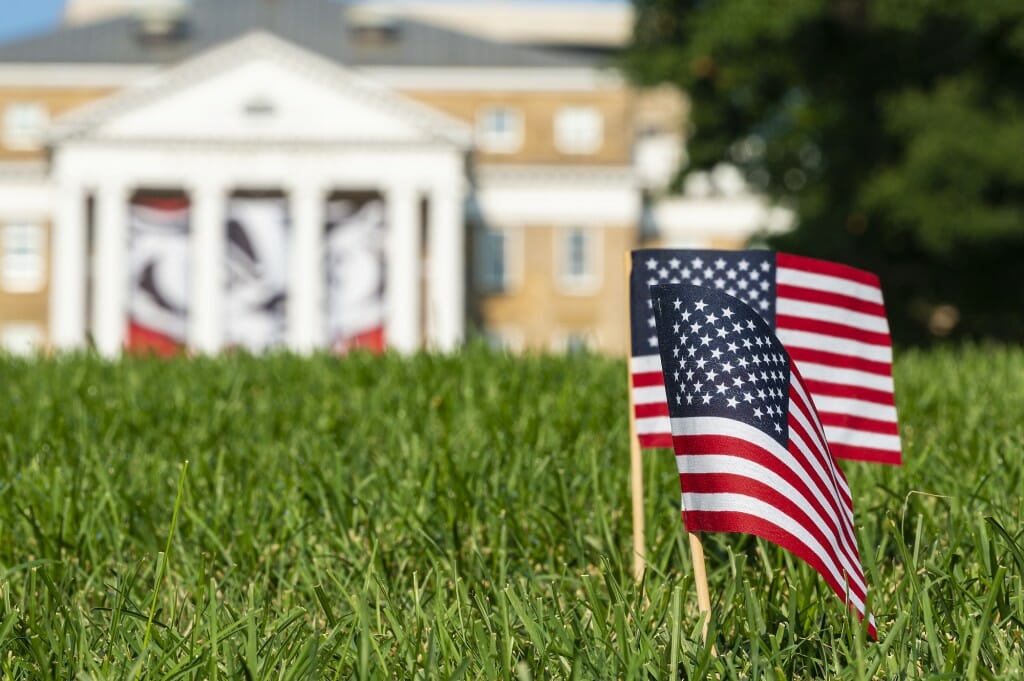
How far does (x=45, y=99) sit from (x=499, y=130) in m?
18.7

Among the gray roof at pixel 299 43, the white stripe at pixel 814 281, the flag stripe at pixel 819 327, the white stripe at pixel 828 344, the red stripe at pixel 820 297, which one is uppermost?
the gray roof at pixel 299 43

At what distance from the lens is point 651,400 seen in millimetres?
4246

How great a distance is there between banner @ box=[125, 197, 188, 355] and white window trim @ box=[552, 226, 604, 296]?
1495 centimetres

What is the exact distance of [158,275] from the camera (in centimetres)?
4181

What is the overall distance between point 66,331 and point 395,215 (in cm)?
1298

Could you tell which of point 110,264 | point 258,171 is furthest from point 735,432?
point 110,264

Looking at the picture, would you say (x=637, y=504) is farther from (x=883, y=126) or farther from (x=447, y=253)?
(x=447, y=253)

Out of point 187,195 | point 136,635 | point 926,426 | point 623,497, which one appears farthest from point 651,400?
point 187,195

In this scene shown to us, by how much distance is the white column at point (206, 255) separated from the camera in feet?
159

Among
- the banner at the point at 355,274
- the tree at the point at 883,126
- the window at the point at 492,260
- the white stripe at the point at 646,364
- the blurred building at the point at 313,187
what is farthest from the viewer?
the window at the point at 492,260

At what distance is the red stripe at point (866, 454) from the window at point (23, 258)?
5080 cm

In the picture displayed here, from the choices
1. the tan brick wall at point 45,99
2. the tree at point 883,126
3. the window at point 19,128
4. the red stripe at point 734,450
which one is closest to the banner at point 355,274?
the tan brick wall at point 45,99

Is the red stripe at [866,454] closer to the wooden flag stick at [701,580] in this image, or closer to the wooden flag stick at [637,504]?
the wooden flag stick at [637,504]

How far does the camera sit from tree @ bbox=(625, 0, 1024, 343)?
76.1ft
